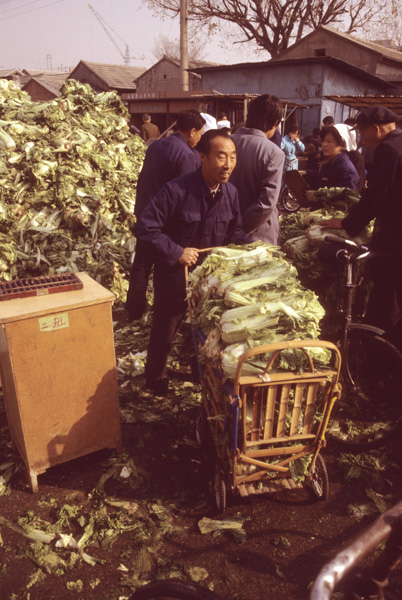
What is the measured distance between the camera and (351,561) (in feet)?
4.26

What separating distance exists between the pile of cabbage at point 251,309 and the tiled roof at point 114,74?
4752 cm

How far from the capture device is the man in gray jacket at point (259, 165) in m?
5.04

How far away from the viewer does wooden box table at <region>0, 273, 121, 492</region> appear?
3463 mm

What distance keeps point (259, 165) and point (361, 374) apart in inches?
101

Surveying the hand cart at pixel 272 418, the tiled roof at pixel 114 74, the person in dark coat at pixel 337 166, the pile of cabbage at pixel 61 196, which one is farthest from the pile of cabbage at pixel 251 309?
the tiled roof at pixel 114 74

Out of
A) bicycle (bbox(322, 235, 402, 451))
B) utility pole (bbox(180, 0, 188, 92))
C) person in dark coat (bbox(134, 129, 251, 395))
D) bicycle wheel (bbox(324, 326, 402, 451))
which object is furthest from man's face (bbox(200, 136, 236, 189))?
utility pole (bbox(180, 0, 188, 92))

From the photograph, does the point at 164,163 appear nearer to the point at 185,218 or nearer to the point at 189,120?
the point at 189,120

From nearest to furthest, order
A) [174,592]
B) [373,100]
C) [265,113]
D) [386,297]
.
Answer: [174,592], [386,297], [265,113], [373,100]

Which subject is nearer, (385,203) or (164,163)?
(385,203)

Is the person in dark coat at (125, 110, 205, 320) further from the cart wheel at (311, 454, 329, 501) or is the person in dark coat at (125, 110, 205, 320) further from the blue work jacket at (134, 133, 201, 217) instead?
the cart wheel at (311, 454, 329, 501)

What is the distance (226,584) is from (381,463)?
6.60 feet

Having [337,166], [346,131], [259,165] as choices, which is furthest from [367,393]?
[346,131]

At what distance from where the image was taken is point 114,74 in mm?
48531

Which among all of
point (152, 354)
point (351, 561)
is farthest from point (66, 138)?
point (351, 561)
